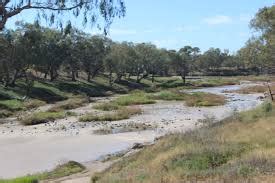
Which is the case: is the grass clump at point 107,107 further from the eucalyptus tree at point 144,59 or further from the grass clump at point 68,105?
the eucalyptus tree at point 144,59

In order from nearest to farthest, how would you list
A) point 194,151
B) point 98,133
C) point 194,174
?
point 194,174, point 194,151, point 98,133

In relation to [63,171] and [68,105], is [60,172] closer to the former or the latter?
[63,171]

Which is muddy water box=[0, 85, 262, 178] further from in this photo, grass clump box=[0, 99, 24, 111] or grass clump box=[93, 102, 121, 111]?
grass clump box=[0, 99, 24, 111]

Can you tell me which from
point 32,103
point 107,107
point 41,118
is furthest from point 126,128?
point 32,103

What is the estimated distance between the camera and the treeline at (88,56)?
60000 millimetres

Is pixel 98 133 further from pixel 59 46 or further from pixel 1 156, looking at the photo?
pixel 59 46

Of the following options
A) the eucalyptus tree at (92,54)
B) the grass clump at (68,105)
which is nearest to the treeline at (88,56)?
the eucalyptus tree at (92,54)

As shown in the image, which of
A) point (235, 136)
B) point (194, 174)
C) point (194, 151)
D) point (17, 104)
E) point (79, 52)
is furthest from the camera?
point (79, 52)

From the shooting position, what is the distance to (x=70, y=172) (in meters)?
26.8

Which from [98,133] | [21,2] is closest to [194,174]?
[21,2]

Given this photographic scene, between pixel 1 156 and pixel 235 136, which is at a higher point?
pixel 235 136

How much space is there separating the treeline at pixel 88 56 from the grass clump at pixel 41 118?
5318 mm

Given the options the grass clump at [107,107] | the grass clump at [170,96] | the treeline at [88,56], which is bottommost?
the grass clump at [170,96]

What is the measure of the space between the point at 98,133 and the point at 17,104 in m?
27.9
